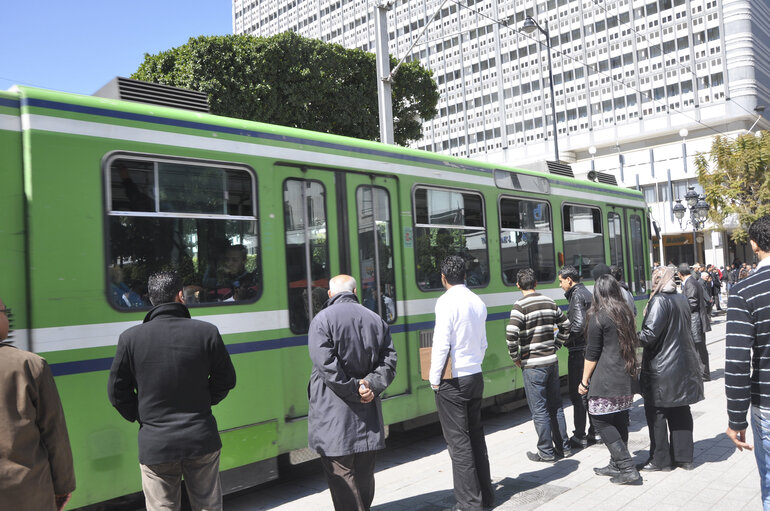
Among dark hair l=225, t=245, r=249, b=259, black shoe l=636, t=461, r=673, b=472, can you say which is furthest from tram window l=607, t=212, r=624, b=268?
dark hair l=225, t=245, r=249, b=259

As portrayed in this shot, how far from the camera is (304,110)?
23.1 metres

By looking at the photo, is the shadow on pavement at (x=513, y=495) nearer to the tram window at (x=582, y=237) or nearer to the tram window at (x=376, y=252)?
the tram window at (x=376, y=252)

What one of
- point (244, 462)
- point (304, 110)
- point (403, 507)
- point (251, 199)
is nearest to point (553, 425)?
point (403, 507)

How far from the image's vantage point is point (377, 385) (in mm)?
4133

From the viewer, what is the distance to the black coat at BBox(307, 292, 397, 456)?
408cm

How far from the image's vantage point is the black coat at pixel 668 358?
5.73 m

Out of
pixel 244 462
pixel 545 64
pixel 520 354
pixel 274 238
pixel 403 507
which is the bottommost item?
pixel 403 507

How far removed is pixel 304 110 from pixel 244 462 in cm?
1915

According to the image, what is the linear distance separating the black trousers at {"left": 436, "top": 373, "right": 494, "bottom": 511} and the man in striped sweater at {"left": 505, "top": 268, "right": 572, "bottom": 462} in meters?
1.24

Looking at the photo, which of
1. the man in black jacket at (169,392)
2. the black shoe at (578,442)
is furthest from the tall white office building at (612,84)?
the man in black jacket at (169,392)

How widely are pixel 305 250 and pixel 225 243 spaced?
84 centimetres

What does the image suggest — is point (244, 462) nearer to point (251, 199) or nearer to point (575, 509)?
point (251, 199)

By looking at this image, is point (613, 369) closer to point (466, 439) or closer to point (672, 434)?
point (672, 434)

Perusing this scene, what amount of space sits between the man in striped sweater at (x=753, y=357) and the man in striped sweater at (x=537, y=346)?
8.94 ft
